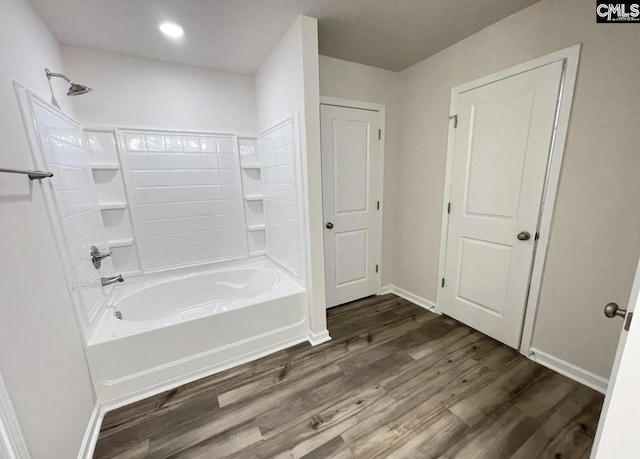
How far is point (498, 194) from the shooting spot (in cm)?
182

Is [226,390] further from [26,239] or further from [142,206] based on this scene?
[142,206]

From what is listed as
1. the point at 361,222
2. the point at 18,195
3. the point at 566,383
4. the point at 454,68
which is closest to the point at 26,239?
the point at 18,195

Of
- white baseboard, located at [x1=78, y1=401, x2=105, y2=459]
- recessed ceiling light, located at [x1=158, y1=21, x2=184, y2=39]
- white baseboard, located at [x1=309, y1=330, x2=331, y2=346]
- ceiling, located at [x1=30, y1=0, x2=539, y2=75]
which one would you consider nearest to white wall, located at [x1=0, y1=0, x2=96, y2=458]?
white baseboard, located at [x1=78, y1=401, x2=105, y2=459]

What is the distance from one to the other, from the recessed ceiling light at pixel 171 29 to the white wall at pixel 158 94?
0.48 metres

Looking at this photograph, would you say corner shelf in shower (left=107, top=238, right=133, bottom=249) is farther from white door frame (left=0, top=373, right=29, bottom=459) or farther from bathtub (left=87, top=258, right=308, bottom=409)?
white door frame (left=0, top=373, right=29, bottom=459)

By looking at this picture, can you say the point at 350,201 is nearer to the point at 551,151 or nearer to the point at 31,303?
the point at 551,151

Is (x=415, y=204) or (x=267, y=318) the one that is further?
(x=415, y=204)

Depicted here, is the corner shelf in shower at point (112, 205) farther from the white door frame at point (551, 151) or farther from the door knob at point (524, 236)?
the door knob at point (524, 236)

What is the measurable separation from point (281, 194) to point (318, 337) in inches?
50.4

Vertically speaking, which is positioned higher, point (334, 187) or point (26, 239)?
point (334, 187)

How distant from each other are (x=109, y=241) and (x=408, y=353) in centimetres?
266

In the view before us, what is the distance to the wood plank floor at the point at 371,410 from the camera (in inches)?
48.1

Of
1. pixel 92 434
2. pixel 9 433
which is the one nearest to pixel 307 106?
pixel 9 433

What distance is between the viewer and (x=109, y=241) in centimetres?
212
